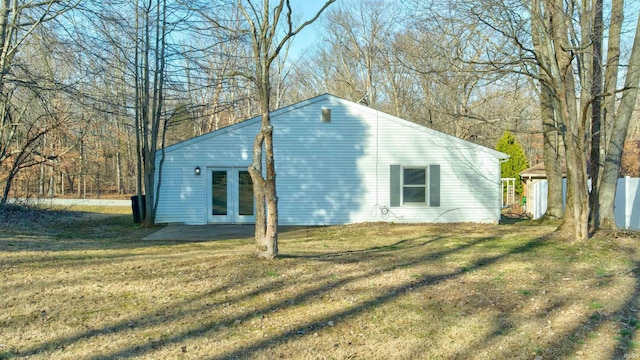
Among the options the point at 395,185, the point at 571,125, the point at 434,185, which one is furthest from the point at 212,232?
the point at 571,125

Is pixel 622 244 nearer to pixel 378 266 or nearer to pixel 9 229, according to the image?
pixel 378 266

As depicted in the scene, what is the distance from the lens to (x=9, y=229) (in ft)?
46.2

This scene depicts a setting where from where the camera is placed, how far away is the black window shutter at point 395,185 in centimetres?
1640

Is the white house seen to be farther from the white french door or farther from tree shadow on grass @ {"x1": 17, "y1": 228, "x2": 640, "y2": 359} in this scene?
tree shadow on grass @ {"x1": 17, "y1": 228, "x2": 640, "y2": 359}

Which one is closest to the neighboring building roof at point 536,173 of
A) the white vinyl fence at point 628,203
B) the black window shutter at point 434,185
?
the white vinyl fence at point 628,203

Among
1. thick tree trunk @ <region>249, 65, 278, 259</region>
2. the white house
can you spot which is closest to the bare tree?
thick tree trunk @ <region>249, 65, 278, 259</region>

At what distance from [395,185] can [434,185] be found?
1.16m

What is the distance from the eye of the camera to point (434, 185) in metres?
16.4

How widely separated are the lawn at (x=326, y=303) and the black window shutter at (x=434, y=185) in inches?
248

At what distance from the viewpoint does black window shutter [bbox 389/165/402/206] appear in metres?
16.4

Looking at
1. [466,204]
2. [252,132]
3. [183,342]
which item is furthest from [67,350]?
[466,204]

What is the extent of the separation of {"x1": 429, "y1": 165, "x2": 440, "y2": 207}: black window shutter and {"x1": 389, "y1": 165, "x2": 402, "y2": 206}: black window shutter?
3.04ft

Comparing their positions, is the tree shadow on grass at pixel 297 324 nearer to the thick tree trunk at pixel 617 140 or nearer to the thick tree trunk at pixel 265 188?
the thick tree trunk at pixel 265 188

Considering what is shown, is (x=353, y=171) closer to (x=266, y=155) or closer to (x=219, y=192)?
(x=219, y=192)
